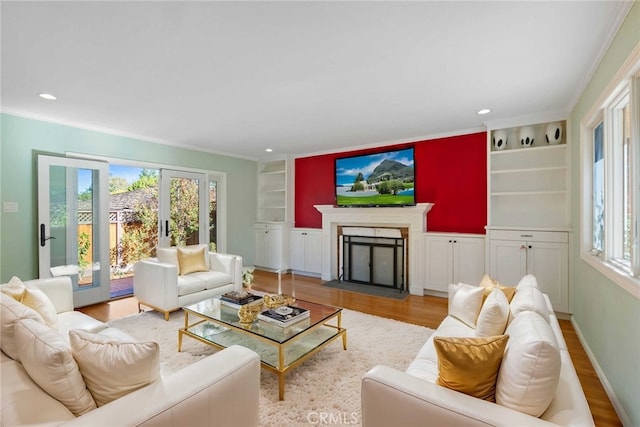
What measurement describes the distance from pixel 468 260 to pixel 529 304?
2529 millimetres

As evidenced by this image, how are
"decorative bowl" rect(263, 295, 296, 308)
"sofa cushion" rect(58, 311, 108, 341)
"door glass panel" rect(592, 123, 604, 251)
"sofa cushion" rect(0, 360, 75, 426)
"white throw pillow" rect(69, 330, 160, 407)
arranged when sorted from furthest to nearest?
"decorative bowl" rect(263, 295, 296, 308), "door glass panel" rect(592, 123, 604, 251), "sofa cushion" rect(58, 311, 108, 341), "white throw pillow" rect(69, 330, 160, 407), "sofa cushion" rect(0, 360, 75, 426)

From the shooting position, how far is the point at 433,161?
4.55 metres

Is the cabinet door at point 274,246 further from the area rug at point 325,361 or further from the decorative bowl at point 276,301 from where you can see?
the decorative bowl at point 276,301

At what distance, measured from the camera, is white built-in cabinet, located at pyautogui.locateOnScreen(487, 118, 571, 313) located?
3.46 m

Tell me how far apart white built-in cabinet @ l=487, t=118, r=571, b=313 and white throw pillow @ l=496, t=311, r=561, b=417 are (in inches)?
113

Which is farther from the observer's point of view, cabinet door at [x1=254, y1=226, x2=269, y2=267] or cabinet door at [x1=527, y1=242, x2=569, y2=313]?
cabinet door at [x1=254, y1=226, x2=269, y2=267]

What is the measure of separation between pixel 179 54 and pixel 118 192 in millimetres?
4827

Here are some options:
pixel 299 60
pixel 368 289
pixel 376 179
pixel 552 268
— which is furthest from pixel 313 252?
pixel 299 60

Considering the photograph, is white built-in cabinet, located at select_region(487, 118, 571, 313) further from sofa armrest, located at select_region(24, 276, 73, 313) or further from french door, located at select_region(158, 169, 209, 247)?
french door, located at select_region(158, 169, 209, 247)

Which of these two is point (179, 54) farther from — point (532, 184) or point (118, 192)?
point (118, 192)

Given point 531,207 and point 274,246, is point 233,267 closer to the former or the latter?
point 274,246

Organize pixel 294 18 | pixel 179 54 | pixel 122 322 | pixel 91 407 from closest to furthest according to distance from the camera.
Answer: pixel 91 407 → pixel 294 18 → pixel 179 54 → pixel 122 322

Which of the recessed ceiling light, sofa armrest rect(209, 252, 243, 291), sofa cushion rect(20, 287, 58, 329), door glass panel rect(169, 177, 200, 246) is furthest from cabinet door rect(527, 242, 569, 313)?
the recessed ceiling light

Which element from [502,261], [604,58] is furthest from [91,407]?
[502,261]
